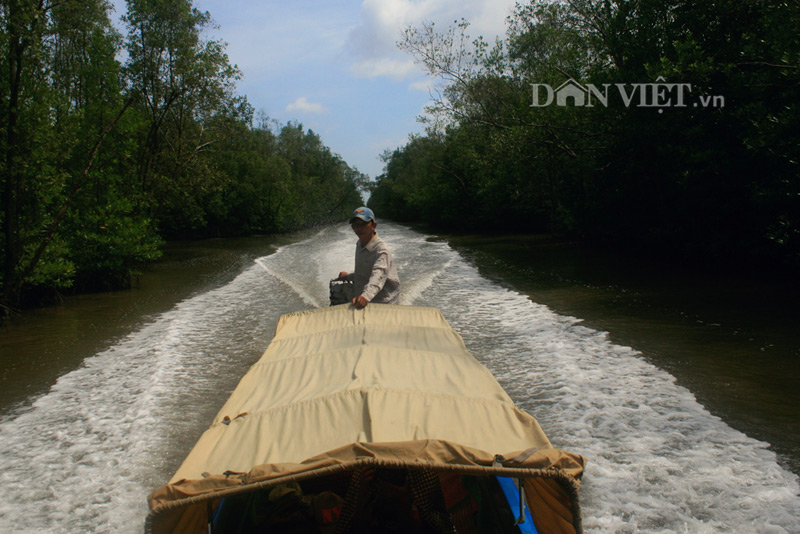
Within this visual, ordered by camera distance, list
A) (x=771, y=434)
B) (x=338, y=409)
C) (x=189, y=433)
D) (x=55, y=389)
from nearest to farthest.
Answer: (x=338, y=409)
(x=771, y=434)
(x=189, y=433)
(x=55, y=389)

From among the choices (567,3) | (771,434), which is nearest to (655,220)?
(567,3)

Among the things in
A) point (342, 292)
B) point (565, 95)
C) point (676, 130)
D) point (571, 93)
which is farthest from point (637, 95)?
point (342, 292)

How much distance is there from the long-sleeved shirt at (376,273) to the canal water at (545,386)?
1987mm

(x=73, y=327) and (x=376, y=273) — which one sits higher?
(x=376, y=273)

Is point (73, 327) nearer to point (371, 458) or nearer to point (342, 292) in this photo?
point (342, 292)

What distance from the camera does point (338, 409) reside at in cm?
361

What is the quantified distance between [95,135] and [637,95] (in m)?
15.5

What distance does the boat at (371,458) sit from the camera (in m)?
2.89

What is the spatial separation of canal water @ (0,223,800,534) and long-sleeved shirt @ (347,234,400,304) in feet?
6.52

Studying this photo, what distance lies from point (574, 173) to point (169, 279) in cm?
1784

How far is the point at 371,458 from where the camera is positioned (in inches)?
113

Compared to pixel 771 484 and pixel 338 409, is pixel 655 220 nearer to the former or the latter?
pixel 771 484

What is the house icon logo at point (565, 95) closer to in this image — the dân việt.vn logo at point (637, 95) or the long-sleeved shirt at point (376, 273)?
the dân việt.vn logo at point (637, 95)

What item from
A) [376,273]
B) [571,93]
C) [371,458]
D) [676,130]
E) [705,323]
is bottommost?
[705,323]
